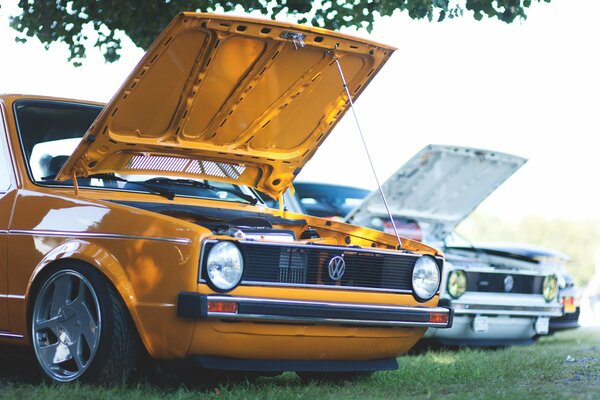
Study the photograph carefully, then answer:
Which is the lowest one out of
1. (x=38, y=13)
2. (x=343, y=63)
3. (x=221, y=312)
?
(x=221, y=312)

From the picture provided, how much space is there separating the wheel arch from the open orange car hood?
57cm

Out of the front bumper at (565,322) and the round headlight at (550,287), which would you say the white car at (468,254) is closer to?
the round headlight at (550,287)

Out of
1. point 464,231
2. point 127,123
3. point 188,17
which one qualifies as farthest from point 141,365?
point 464,231

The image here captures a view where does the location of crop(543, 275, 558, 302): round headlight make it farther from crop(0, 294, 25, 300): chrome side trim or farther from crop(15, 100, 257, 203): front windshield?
crop(0, 294, 25, 300): chrome side trim

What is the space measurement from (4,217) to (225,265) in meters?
1.55

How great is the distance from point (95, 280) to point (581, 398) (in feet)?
7.93

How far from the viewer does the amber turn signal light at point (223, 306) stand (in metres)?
4.96

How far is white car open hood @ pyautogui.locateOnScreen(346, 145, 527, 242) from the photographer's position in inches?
370

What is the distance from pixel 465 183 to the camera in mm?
10203

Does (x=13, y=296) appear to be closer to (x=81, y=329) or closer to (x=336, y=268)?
(x=81, y=329)

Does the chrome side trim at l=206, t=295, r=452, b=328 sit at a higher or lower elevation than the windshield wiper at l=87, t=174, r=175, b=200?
lower

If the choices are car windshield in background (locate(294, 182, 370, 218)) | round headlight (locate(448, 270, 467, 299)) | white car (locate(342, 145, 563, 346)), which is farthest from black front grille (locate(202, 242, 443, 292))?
car windshield in background (locate(294, 182, 370, 218))

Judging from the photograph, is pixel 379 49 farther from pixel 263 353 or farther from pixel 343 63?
pixel 263 353

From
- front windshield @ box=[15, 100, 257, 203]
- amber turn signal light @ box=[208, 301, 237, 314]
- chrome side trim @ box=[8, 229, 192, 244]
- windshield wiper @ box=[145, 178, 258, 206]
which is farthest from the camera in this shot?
windshield wiper @ box=[145, 178, 258, 206]
